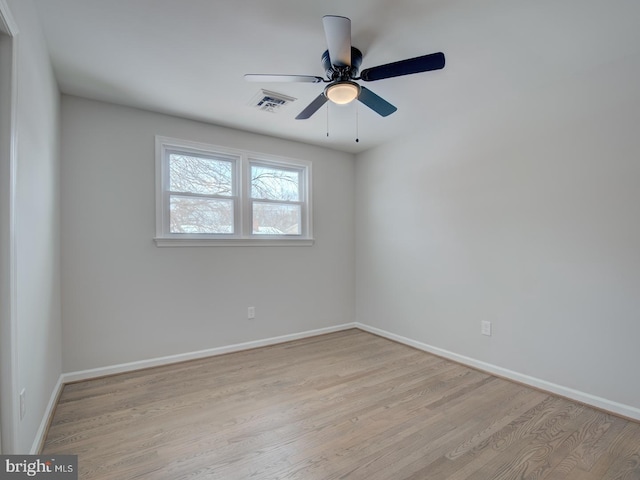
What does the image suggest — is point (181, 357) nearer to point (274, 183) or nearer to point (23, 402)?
point (23, 402)

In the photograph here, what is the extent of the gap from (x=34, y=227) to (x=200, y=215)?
5.22ft

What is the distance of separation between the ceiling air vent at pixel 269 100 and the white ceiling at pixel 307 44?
7 cm

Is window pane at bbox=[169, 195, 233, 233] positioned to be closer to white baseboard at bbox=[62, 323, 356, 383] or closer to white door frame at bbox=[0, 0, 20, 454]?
white baseboard at bbox=[62, 323, 356, 383]

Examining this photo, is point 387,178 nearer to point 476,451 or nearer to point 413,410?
point 413,410

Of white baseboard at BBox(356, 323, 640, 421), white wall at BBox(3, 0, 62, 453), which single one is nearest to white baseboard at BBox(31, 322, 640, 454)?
white baseboard at BBox(356, 323, 640, 421)

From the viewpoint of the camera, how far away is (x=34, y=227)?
1.77 m

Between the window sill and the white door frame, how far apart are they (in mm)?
1713

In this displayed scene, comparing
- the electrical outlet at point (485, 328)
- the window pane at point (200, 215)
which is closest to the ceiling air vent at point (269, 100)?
the window pane at point (200, 215)

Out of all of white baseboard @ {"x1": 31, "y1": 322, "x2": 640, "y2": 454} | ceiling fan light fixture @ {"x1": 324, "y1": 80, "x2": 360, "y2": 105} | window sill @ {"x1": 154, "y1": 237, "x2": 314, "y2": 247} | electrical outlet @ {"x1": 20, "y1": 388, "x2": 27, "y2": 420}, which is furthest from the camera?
window sill @ {"x1": 154, "y1": 237, "x2": 314, "y2": 247}

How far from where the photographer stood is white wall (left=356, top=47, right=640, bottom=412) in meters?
2.17

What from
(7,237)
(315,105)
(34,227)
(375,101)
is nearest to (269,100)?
(315,105)

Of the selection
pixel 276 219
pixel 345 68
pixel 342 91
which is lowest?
pixel 276 219

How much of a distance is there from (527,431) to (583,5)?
2502 mm

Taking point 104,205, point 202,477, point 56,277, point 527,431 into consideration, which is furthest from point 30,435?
point 527,431
